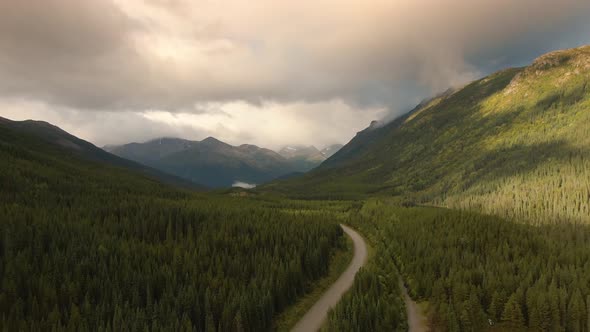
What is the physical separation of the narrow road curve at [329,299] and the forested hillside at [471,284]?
214 inches

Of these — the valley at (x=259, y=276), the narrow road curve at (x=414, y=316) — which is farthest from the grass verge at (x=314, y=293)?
the narrow road curve at (x=414, y=316)

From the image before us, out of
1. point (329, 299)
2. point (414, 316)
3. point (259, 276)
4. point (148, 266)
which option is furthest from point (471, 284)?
point (148, 266)

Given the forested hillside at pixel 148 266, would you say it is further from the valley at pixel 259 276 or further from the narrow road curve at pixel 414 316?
the narrow road curve at pixel 414 316

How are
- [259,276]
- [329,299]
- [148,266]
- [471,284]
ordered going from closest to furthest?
[471,284]
[259,276]
[329,299]
[148,266]

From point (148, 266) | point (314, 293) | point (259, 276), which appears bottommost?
point (314, 293)

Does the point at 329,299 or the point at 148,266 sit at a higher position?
the point at 148,266

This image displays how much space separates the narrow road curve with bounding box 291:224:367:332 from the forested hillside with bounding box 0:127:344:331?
5870mm

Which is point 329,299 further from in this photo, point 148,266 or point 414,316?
point 148,266

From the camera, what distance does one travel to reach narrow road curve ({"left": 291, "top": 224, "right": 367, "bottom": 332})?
5390 cm

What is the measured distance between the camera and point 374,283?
62406 mm

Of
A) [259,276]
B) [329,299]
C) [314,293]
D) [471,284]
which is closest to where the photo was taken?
[471,284]

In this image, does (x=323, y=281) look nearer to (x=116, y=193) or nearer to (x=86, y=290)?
(x=86, y=290)

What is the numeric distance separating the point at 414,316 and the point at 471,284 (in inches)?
615

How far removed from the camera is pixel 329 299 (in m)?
65.0
